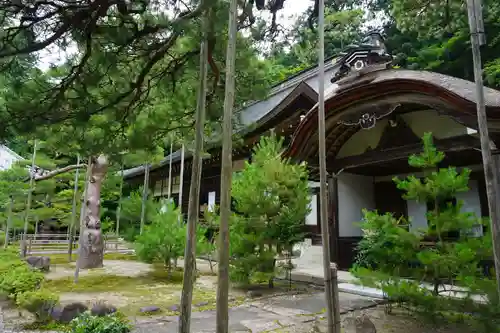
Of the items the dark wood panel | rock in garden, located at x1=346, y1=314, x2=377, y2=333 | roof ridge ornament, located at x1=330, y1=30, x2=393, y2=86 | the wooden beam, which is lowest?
rock in garden, located at x1=346, y1=314, x2=377, y2=333

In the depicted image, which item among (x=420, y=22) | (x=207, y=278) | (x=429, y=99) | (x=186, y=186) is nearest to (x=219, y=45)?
(x=429, y=99)

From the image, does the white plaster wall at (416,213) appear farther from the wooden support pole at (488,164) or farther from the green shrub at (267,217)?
the wooden support pole at (488,164)

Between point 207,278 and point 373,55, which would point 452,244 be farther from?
point 207,278

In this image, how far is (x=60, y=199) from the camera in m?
19.3

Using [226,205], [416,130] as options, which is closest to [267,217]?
[416,130]

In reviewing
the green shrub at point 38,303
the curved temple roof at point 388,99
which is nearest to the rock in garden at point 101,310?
the green shrub at point 38,303

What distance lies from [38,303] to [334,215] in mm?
7173

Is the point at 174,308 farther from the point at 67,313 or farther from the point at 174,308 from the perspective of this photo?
the point at 67,313

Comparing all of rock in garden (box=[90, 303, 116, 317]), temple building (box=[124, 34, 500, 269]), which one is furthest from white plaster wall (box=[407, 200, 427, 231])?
rock in garden (box=[90, 303, 116, 317])

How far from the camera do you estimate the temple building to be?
20.4 feet

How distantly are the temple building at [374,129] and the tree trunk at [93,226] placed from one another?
245 inches

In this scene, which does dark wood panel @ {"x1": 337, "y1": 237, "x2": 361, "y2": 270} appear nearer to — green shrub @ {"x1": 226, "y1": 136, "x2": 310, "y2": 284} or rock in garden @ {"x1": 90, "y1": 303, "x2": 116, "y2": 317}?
green shrub @ {"x1": 226, "y1": 136, "x2": 310, "y2": 284}

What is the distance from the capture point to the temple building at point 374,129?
20.4 feet

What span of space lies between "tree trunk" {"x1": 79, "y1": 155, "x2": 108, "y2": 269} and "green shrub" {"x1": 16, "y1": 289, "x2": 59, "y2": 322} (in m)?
6.17
